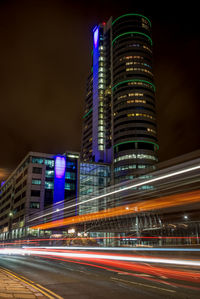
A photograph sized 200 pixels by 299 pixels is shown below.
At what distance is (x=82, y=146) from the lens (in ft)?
502

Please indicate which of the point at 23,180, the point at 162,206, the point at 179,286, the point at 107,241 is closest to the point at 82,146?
the point at 23,180

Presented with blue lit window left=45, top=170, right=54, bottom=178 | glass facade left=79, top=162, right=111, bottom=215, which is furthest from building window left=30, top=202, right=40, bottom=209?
glass facade left=79, top=162, right=111, bottom=215

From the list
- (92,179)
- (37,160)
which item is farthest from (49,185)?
(92,179)

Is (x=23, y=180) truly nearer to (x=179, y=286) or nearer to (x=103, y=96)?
(x=103, y=96)

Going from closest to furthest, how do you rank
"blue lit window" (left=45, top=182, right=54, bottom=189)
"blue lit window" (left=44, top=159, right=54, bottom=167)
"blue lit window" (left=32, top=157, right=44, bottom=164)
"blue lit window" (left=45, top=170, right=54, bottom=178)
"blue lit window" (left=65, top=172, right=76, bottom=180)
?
"blue lit window" (left=45, top=182, right=54, bottom=189)
"blue lit window" (left=45, top=170, right=54, bottom=178)
"blue lit window" (left=32, top=157, right=44, bottom=164)
"blue lit window" (left=65, top=172, right=76, bottom=180)
"blue lit window" (left=44, top=159, right=54, bottom=167)

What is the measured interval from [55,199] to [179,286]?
81.3 metres

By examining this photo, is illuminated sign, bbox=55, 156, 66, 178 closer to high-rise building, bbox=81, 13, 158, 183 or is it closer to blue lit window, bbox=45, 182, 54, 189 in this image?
blue lit window, bbox=45, 182, 54, 189

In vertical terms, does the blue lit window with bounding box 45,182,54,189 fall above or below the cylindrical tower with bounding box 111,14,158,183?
below

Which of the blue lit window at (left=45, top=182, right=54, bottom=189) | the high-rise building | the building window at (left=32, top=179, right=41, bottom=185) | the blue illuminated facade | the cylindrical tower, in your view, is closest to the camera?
the blue illuminated facade

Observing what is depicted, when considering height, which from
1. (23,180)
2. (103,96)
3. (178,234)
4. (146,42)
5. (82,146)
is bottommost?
(178,234)

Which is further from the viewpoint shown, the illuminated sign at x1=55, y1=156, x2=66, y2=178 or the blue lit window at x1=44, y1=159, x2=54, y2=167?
the blue lit window at x1=44, y1=159, x2=54, y2=167

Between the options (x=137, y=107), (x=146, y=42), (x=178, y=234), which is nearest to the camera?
(x=178, y=234)

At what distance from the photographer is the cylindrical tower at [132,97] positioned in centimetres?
10788

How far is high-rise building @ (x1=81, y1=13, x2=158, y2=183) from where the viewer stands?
110 meters
